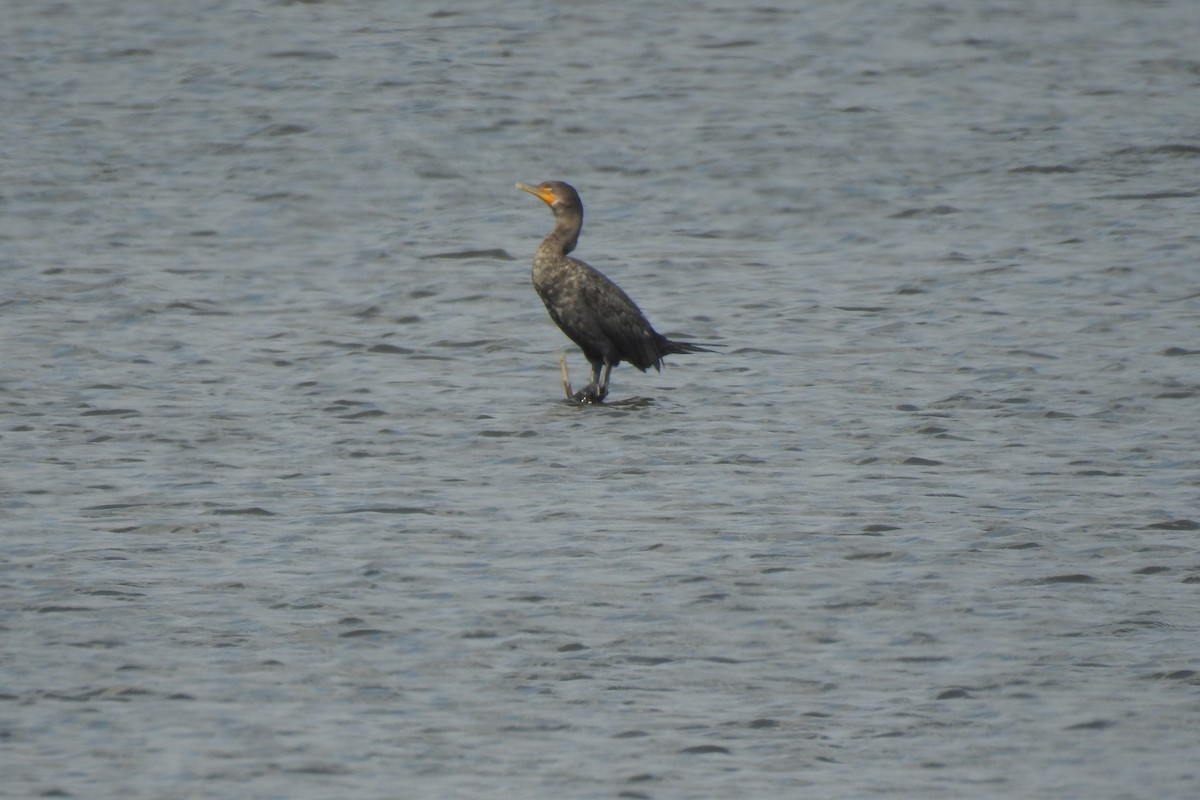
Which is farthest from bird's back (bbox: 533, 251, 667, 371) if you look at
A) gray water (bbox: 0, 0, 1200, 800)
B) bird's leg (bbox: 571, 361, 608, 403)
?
gray water (bbox: 0, 0, 1200, 800)

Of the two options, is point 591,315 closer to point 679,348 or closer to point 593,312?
point 593,312

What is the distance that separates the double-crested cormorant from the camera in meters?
12.4

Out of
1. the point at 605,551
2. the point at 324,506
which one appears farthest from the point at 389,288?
the point at 605,551

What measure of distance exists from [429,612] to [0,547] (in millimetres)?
2151

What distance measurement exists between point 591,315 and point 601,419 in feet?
2.03

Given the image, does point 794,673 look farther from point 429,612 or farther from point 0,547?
point 0,547

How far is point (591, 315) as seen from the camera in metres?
12.4

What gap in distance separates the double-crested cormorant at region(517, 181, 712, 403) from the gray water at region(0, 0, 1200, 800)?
0.38m

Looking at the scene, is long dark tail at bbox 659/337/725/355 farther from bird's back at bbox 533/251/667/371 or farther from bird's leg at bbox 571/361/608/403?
bird's leg at bbox 571/361/608/403

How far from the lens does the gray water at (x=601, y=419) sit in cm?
720

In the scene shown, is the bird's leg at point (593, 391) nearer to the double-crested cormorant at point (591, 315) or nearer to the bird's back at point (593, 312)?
the double-crested cormorant at point (591, 315)

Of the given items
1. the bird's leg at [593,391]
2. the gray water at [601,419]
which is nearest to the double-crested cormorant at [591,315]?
the bird's leg at [593,391]

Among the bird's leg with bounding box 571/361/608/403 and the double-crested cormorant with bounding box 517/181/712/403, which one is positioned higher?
the double-crested cormorant with bounding box 517/181/712/403

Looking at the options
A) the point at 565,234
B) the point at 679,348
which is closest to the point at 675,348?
the point at 679,348
